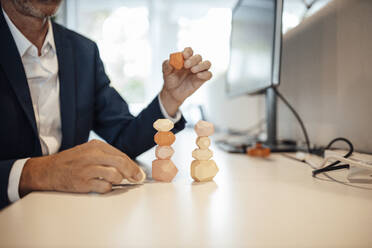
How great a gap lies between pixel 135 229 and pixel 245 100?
5.06 ft

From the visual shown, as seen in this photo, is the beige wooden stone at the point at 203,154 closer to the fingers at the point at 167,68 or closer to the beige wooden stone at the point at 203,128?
the beige wooden stone at the point at 203,128

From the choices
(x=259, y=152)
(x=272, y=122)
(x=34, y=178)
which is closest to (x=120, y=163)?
(x=34, y=178)

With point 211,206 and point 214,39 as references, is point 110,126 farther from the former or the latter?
point 214,39

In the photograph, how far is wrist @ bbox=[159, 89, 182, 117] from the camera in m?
0.75

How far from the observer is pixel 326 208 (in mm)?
381

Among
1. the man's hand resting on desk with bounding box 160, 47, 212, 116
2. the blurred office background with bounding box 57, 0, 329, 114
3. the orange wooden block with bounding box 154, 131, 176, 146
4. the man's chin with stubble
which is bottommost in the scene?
the orange wooden block with bounding box 154, 131, 176, 146

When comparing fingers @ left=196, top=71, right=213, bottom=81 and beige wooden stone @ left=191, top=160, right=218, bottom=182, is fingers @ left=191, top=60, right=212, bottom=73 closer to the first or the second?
fingers @ left=196, top=71, right=213, bottom=81

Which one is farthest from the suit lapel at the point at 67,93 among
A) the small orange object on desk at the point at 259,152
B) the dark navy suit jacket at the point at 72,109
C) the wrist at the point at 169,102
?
the small orange object on desk at the point at 259,152

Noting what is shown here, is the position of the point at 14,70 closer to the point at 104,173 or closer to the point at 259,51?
the point at 104,173

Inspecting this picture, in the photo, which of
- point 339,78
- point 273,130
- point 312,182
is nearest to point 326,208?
point 312,182

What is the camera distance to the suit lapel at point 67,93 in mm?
802

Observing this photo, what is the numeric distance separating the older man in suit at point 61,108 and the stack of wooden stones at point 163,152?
0.18 feet

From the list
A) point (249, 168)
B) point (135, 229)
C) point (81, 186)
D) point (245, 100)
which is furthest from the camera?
point (245, 100)

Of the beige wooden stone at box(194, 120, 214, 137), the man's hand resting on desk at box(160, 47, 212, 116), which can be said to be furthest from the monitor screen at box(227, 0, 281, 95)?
the beige wooden stone at box(194, 120, 214, 137)
